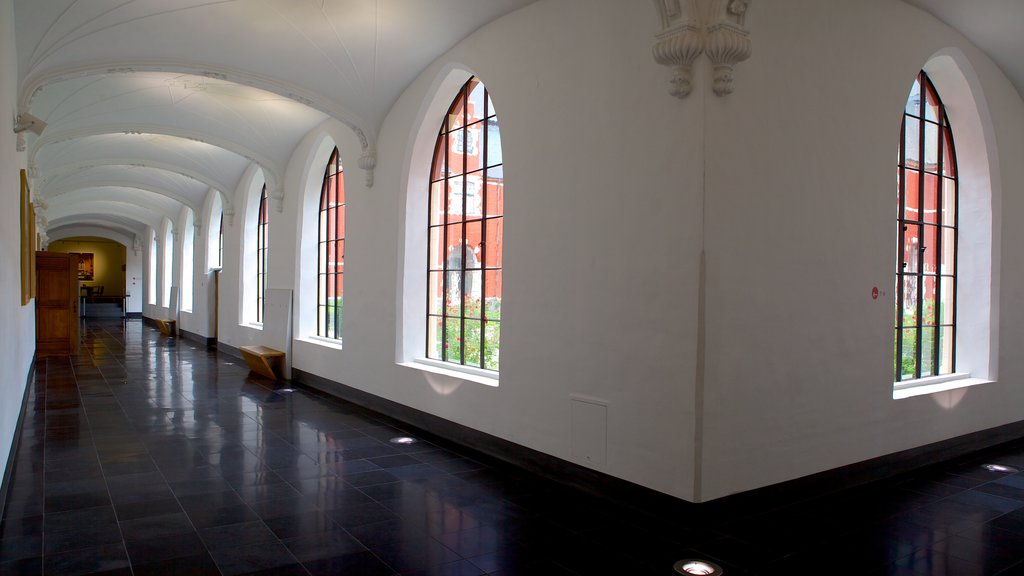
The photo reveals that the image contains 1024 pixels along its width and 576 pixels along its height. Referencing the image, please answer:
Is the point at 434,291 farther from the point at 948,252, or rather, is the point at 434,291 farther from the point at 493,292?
the point at 948,252

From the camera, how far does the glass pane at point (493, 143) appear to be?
7.39 metres

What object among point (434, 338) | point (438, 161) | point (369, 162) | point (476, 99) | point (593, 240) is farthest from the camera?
point (369, 162)

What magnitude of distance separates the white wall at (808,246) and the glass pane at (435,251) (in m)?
4.28

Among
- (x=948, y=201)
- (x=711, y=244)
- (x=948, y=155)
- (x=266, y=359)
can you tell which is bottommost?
(x=266, y=359)

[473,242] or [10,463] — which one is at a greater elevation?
[473,242]

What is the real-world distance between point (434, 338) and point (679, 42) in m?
4.90

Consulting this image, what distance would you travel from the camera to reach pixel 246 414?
8.58m

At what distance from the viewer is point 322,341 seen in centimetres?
1117

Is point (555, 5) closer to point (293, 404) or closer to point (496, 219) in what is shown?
point (496, 219)

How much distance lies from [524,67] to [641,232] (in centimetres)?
228

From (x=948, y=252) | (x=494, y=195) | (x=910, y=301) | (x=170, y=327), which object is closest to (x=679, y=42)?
(x=494, y=195)

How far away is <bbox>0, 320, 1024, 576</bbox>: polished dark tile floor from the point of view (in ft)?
13.1

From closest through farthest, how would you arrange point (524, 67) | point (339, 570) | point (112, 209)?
point (339, 570)
point (524, 67)
point (112, 209)

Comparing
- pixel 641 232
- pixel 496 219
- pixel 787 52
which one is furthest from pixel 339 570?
pixel 787 52
